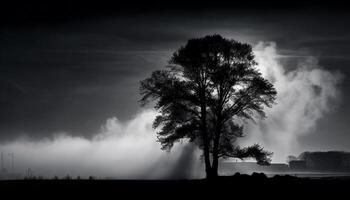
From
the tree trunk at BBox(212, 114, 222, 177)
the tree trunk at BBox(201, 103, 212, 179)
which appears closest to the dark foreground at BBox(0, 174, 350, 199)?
the tree trunk at BBox(212, 114, 222, 177)

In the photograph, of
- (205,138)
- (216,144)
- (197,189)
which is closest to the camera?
(197,189)

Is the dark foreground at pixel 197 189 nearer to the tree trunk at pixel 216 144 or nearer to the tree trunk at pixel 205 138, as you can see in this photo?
the tree trunk at pixel 216 144

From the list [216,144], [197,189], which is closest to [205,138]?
[216,144]

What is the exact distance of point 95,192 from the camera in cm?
3962

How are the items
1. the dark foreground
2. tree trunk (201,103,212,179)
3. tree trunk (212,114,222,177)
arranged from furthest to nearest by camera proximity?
tree trunk (201,103,212,179)
tree trunk (212,114,222,177)
the dark foreground

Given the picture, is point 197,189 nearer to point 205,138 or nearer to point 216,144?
point 205,138

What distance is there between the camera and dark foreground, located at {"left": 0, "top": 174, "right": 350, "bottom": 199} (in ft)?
126

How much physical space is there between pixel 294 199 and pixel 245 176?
12.7 meters

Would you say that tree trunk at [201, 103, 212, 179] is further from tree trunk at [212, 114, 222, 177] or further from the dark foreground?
the dark foreground

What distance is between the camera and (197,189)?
42531mm

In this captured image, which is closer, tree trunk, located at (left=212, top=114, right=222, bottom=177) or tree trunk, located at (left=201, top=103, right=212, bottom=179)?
tree trunk, located at (left=212, top=114, right=222, bottom=177)

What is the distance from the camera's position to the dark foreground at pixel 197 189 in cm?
3841

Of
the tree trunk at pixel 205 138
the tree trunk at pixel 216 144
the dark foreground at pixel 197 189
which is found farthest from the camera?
the tree trunk at pixel 205 138

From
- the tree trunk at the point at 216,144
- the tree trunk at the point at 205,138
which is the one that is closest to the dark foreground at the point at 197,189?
the tree trunk at the point at 216,144
